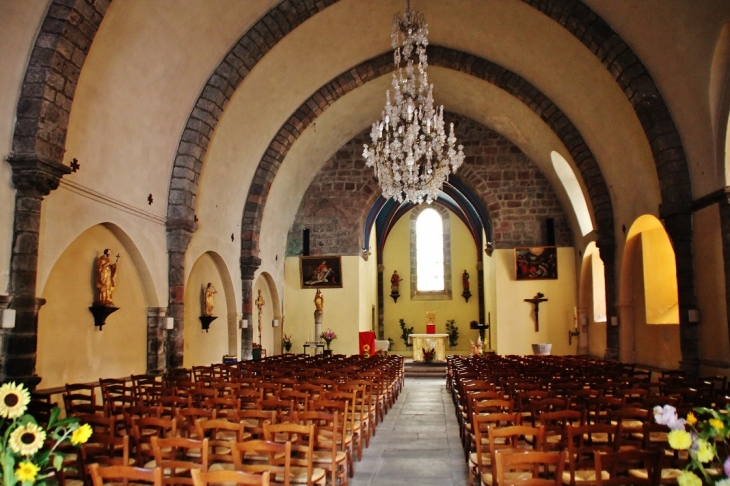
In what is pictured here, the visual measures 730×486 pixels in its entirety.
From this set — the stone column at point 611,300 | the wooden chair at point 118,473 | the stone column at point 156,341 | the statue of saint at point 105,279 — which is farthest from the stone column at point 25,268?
the stone column at point 611,300

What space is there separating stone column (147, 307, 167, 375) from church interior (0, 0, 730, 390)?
0.05 m

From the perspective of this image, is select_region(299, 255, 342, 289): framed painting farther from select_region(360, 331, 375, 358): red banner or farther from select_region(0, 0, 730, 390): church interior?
select_region(360, 331, 375, 358): red banner

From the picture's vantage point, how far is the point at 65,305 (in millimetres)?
10289

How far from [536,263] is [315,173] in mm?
7988

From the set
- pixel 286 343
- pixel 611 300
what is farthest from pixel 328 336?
pixel 611 300

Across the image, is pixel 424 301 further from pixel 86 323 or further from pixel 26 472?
pixel 26 472

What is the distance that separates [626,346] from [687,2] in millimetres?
8941

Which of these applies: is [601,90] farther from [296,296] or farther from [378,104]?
[296,296]

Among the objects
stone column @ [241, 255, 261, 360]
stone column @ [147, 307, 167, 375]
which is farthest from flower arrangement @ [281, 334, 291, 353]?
stone column @ [147, 307, 167, 375]

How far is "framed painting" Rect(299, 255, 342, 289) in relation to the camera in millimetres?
22156

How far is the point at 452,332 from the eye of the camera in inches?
1220

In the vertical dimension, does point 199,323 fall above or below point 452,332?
above

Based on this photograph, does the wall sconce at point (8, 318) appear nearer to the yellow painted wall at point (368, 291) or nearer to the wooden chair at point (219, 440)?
the wooden chair at point (219, 440)

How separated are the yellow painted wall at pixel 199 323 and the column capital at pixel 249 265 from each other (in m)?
0.97
